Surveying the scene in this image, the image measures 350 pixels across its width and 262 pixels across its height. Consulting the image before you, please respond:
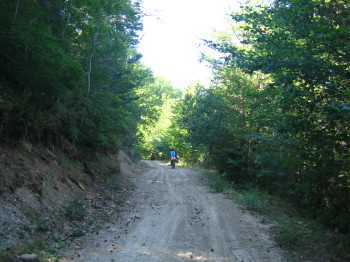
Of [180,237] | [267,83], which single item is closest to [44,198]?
[180,237]

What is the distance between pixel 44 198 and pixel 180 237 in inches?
160

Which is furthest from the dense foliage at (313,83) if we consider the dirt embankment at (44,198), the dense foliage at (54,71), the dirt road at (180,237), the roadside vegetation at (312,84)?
the dirt embankment at (44,198)

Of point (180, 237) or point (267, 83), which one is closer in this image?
point (180, 237)

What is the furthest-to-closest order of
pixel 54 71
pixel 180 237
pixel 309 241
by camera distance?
1. pixel 54 71
2. pixel 180 237
3. pixel 309 241

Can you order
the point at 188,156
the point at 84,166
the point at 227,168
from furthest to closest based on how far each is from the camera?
the point at 188,156 → the point at 227,168 → the point at 84,166

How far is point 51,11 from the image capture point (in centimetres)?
1265

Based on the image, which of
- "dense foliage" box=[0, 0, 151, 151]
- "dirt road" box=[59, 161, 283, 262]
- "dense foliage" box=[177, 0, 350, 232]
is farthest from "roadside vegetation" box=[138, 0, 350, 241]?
"dense foliage" box=[0, 0, 151, 151]

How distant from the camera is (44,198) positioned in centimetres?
887

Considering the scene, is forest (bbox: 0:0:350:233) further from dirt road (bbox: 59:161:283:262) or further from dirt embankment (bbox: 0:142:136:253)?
dirt road (bbox: 59:161:283:262)

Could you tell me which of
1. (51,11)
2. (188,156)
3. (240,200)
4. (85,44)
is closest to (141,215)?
(240,200)

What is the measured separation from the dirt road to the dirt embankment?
0.87 meters

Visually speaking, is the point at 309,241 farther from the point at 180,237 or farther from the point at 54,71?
the point at 54,71

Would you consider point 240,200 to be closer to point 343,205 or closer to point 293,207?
point 293,207

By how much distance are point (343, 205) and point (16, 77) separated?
35.3 feet
